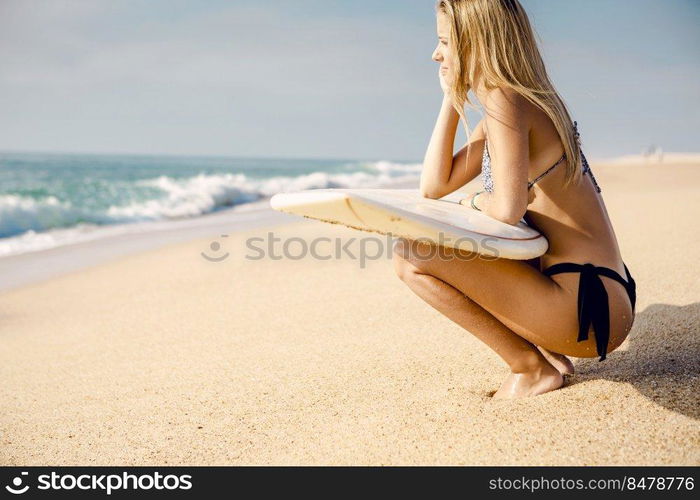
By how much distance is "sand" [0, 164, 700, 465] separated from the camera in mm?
2205

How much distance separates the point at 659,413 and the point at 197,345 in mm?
2491

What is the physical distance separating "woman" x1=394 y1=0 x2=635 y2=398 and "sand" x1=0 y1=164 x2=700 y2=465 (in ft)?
0.94

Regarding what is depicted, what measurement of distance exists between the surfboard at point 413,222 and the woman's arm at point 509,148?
9cm

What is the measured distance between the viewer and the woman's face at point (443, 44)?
239cm

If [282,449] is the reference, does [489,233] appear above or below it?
above

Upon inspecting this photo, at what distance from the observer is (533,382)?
8.18 feet

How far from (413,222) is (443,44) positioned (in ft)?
2.50

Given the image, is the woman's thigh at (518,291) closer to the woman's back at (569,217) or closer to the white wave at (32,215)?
the woman's back at (569,217)

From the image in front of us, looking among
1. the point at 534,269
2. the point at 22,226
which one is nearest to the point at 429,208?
the point at 534,269
